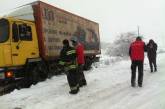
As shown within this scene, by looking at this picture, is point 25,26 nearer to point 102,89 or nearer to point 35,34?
point 35,34

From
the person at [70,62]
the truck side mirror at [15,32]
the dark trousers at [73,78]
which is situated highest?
the truck side mirror at [15,32]

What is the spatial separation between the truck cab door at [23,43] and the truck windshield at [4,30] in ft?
0.82

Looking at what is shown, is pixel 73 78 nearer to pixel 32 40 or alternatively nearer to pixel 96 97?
pixel 96 97

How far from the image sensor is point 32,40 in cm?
1480

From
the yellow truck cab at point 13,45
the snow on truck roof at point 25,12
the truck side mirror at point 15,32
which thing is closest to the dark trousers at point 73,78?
the yellow truck cab at point 13,45

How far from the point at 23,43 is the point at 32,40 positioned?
774 mm

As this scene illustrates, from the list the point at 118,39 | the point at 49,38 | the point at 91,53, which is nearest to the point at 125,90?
the point at 49,38

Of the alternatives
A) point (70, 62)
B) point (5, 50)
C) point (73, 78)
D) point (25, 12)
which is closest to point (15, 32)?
point (5, 50)

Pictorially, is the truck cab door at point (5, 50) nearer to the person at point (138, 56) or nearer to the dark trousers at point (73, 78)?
the dark trousers at point (73, 78)

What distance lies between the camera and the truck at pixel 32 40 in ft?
44.3

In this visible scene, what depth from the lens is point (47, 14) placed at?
628 inches

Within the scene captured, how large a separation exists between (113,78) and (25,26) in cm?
425

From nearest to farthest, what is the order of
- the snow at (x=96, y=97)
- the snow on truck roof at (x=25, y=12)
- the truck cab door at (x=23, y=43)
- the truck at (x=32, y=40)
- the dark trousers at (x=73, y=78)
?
the snow at (x=96, y=97) → the dark trousers at (x=73, y=78) → the truck at (x=32, y=40) → the truck cab door at (x=23, y=43) → the snow on truck roof at (x=25, y=12)

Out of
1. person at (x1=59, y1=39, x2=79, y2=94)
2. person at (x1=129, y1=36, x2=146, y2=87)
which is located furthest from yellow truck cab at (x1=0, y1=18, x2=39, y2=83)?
person at (x1=129, y1=36, x2=146, y2=87)
